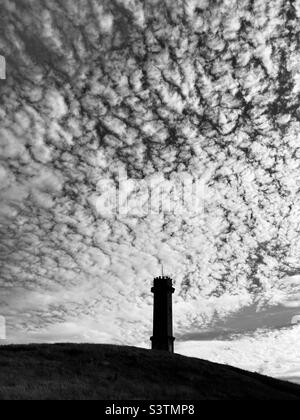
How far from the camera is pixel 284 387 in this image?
36.6 meters

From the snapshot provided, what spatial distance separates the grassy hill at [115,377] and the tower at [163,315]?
40.7 ft

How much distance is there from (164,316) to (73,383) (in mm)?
29959

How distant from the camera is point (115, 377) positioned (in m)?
29.2

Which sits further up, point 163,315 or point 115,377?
point 163,315

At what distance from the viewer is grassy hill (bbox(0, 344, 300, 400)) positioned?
23906 millimetres

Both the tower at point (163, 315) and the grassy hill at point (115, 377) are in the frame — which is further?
the tower at point (163, 315)

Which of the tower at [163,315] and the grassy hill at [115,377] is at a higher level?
the tower at [163,315]

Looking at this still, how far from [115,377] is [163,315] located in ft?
86.6

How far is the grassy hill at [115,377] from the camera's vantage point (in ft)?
78.4

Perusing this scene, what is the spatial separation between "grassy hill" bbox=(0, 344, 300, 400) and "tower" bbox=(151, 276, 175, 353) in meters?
12.4

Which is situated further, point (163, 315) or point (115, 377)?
point (163, 315)

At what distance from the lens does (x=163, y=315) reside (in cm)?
5512
